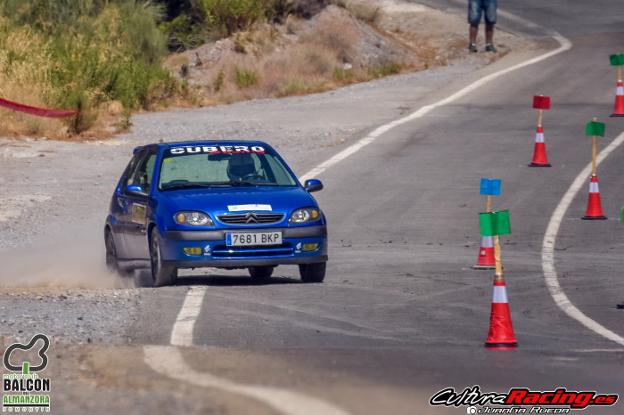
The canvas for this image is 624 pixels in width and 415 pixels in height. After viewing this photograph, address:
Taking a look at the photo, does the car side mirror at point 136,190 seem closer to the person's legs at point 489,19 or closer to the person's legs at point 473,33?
the person's legs at point 489,19

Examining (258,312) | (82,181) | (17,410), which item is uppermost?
(17,410)

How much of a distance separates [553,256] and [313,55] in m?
19.2

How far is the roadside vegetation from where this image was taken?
1209 inches

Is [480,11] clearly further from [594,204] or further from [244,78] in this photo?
[594,204]

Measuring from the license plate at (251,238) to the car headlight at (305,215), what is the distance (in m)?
0.29

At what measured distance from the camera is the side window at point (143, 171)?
1614 cm

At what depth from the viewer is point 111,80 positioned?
3253 centimetres

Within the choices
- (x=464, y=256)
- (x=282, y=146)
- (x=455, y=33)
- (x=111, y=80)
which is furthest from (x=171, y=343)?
(x=455, y=33)

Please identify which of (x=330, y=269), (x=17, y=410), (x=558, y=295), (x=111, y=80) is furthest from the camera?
(x=111, y=80)

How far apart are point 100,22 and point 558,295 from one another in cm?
2488

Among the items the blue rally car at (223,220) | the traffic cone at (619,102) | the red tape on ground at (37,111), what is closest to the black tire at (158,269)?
the blue rally car at (223,220)

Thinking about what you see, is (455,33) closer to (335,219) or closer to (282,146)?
(282,146)

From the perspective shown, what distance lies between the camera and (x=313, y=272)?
15.2 m

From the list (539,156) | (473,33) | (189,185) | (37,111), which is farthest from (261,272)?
(473,33)
